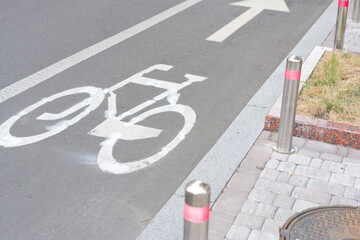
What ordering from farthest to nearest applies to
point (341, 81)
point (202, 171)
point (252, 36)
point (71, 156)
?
1. point (252, 36)
2. point (341, 81)
3. point (71, 156)
4. point (202, 171)

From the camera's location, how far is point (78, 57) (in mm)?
8234

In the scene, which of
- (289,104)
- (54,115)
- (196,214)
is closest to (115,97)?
(54,115)

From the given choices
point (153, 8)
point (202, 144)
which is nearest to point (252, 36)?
point (153, 8)

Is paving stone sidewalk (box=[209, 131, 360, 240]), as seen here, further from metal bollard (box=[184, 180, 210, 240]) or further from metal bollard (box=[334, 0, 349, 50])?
metal bollard (box=[334, 0, 349, 50])

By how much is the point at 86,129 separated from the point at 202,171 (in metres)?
1.61

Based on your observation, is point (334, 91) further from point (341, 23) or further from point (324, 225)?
point (324, 225)

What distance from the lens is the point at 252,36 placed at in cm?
935

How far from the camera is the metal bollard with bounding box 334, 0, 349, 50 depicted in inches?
313

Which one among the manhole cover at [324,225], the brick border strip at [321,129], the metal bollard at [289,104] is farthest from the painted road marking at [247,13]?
the manhole cover at [324,225]

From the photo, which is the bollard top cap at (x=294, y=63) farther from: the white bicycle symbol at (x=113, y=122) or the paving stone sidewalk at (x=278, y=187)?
the white bicycle symbol at (x=113, y=122)

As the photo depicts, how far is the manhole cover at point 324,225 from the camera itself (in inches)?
162

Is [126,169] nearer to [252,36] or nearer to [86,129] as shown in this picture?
[86,129]

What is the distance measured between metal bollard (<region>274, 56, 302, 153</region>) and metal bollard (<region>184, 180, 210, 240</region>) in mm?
2442

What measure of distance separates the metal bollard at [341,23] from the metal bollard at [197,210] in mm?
5854
